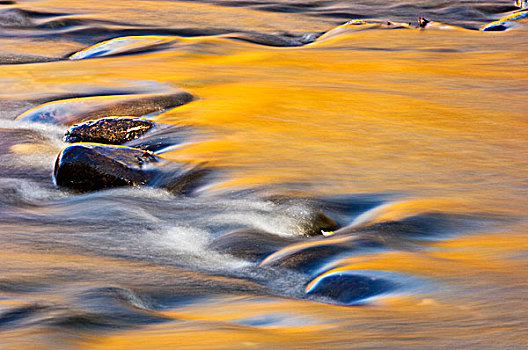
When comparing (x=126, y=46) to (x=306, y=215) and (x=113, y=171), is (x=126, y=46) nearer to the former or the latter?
(x=113, y=171)

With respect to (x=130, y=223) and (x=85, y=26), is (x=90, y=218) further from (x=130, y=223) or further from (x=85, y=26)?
(x=85, y=26)

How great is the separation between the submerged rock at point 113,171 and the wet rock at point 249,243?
0.93 metres

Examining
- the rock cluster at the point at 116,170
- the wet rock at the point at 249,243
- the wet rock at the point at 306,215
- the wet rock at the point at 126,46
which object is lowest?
the wet rock at the point at 249,243

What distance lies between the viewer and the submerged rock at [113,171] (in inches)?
195

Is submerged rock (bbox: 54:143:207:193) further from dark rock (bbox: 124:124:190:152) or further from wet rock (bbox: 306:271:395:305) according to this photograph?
wet rock (bbox: 306:271:395:305)

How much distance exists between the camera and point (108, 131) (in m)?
5.70

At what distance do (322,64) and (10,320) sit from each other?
623 centimetres

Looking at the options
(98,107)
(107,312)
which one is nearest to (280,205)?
(107,312)

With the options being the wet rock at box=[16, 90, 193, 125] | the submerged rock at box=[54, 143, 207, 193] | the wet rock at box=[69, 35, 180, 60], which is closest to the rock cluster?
the submerged rock at box=[54, 143, 207, 193]

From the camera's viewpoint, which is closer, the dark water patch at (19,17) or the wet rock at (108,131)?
the wet rock at (108,131)

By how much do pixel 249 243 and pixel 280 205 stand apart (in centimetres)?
62

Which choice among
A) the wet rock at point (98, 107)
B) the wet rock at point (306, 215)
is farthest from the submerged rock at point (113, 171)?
the wet rock at point (98, 107)

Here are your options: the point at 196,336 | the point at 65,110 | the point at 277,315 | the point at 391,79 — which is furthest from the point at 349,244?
the point at 391,79

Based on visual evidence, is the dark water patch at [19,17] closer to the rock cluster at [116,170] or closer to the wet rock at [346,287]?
the rock cluster at [116,170]
